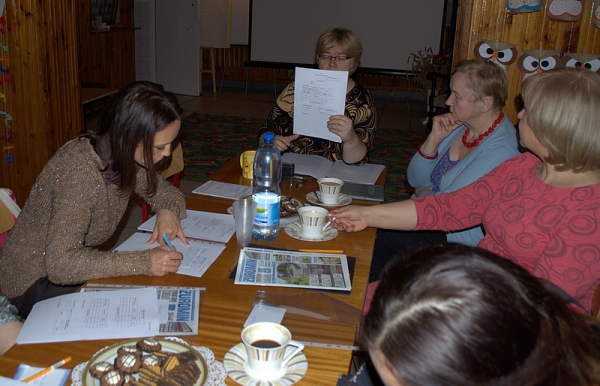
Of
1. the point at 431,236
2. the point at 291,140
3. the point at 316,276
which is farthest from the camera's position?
the point at 291,140

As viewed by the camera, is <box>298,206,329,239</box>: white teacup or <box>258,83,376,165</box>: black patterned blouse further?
<box>258,83,376,165</box>: black patterned blouse

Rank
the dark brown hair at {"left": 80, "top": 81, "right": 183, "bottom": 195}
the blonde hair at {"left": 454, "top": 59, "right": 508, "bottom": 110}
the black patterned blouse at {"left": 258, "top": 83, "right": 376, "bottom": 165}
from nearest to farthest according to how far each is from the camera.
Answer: the dark brown hair at {"left": 80, "top": 81, "right": 183, "bottom": 195} < the blonde hair at {"left": 454, "top": 59, "right": 508, "bottom": 110} < the black patterned blouse at {"left": 258, "top": 83, "right": 376, "bottom": 165}

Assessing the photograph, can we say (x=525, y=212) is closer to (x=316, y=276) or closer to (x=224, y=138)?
(x=316, y=276)

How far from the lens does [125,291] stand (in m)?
1.37

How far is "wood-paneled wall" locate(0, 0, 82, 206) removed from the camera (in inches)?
121

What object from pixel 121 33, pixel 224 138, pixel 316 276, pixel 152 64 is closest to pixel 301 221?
pixel 316 276

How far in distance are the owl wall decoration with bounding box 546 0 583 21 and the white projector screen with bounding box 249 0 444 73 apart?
5229 mm

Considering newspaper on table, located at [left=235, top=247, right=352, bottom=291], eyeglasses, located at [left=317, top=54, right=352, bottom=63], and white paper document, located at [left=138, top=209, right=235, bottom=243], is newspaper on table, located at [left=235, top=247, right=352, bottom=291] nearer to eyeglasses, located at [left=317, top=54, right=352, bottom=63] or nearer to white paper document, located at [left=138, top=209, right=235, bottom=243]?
white paper document, located at [left=138, top=209, right=235, bottom=243]

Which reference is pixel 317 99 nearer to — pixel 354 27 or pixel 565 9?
pixel 565 9

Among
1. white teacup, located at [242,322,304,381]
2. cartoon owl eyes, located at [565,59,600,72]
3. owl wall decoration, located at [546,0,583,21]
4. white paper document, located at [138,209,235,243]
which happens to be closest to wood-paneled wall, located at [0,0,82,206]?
white paper document, located at [138,209,235,243]

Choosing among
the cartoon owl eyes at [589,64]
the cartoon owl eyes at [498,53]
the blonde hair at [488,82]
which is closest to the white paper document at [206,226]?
the blonde hair at [488,82]

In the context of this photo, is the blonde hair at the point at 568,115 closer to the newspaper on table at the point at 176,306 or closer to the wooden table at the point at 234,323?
the wooden table at the point at 234,323

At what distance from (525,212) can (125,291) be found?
3.88 feet

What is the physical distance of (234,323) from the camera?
128 centimetres
